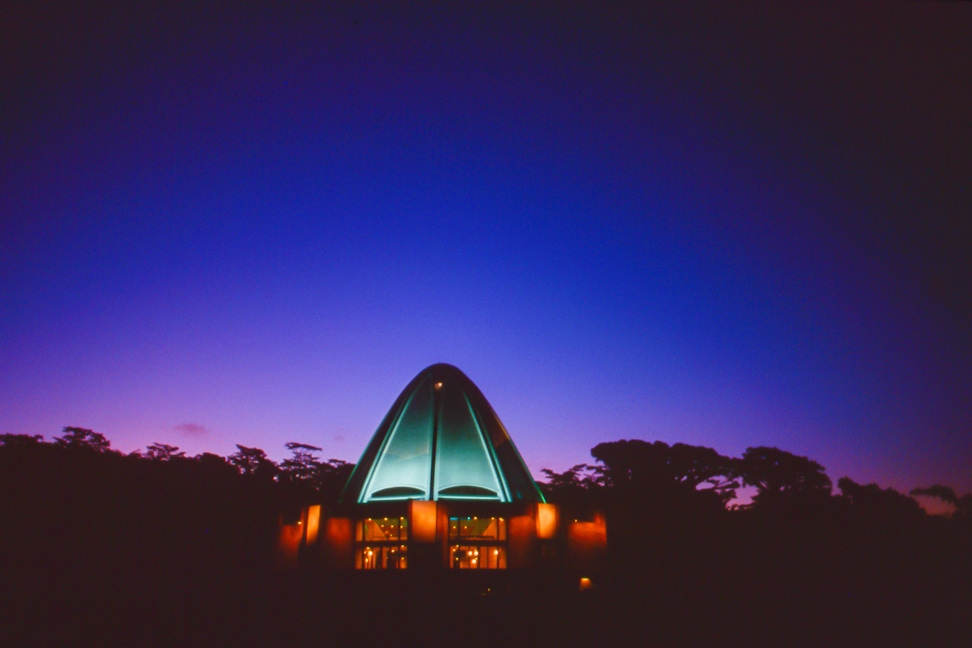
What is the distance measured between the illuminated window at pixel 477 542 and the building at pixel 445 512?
0.11 feet

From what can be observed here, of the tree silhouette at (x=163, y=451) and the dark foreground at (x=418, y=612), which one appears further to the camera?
the tree silhouette at (x=163, y=451)

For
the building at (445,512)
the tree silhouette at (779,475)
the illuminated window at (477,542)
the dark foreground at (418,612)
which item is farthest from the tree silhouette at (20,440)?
the tree silhouette at (779,475)

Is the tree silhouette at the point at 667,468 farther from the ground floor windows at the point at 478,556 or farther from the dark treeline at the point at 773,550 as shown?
the ground floor windows at the point at 478,556

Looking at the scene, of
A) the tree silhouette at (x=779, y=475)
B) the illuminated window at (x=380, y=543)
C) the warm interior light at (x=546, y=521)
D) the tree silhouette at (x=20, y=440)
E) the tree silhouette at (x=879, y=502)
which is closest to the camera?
the warm interior light at (x=546, y=521)

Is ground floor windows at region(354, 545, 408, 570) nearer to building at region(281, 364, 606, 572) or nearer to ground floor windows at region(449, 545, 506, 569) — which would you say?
building at region(281, 364, 606, 572)

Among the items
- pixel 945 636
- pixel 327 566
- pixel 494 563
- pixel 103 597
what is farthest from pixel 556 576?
pixel 103 597

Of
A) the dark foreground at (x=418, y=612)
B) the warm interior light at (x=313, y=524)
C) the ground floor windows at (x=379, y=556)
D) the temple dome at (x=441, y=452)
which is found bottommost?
the dark foreground at (x=418, y=612)

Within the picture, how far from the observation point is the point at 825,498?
Answer: 32750mm

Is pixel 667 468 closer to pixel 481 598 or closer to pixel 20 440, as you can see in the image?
pixel 481 598

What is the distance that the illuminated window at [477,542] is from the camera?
17672 mm

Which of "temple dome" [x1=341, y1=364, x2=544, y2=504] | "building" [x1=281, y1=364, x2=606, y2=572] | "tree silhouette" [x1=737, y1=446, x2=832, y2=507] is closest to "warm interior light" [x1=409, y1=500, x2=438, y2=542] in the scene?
"building" [x1=281, y1=364, x2=606, y2=572]

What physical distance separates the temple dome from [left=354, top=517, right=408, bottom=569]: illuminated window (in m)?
0.83

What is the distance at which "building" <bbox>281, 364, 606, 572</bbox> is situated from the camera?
1769 cm

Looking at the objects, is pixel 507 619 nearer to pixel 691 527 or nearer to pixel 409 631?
pixel 409 631
